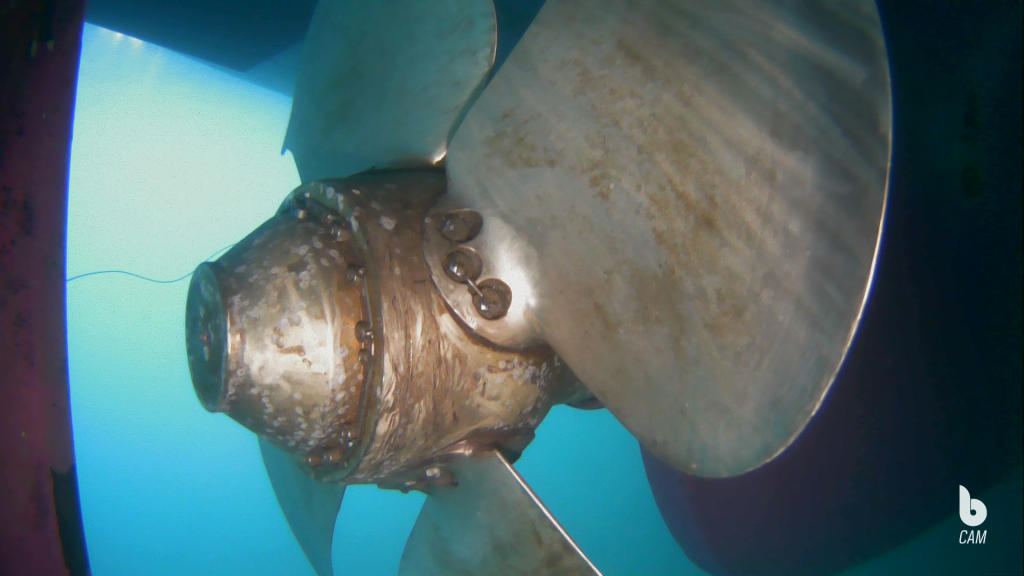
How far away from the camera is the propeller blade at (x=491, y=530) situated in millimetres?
977

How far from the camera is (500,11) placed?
1718mm

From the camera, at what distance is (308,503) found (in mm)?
1285

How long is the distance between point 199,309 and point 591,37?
812mm

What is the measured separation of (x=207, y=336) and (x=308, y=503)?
0.52 meters

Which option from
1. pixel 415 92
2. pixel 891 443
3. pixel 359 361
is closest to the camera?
pixel 359 361

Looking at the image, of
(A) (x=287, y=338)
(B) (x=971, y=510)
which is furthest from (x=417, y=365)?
(B) (x=971, y=510)

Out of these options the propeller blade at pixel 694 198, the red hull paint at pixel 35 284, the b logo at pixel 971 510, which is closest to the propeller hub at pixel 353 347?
the propeller blade at pixel 694 198

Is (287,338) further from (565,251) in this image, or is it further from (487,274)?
(565,251)

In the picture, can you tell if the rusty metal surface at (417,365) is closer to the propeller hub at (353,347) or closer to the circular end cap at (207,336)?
the propeller hub at (353,347)

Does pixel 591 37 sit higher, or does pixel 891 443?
pixel 591 37

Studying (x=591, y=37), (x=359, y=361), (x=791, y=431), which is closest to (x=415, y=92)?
(x=591, y=37)

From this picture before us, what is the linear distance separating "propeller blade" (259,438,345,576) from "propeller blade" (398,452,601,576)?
0.71 ft

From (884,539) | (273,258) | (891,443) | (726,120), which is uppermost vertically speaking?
(726,120)

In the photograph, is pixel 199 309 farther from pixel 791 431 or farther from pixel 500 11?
pixel 500 11
